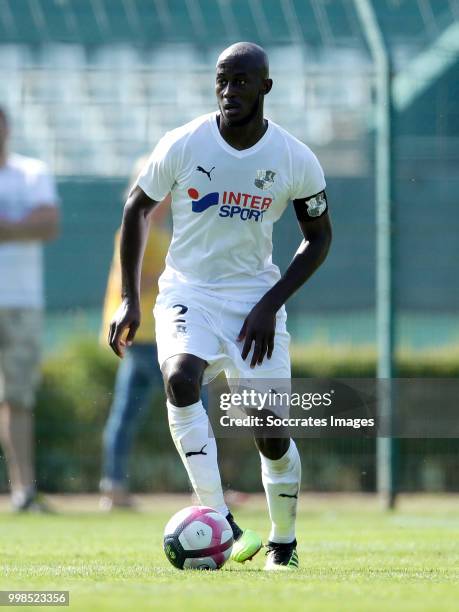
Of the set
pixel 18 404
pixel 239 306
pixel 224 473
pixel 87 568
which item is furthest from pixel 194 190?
pixel 224 473

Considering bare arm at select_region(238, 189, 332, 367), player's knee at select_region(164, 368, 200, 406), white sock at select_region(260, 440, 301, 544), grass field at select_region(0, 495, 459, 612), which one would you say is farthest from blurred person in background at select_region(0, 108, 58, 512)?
player's knee at select_region(164, 368, 200, 406)

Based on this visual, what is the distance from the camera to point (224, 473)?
1018 centimetres

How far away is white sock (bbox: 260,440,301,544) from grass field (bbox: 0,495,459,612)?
189mm

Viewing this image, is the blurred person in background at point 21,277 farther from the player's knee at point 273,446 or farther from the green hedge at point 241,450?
the player's knee at point 273,446

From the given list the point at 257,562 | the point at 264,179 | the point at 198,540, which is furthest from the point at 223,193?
the point at 257,562

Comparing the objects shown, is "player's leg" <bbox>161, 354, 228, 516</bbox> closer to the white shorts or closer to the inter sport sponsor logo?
the white shorts

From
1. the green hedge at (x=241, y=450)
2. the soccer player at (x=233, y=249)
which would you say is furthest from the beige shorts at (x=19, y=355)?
the soccer player at (x=233, y=249)

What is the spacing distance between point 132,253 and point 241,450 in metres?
4.48

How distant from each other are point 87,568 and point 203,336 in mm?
1030

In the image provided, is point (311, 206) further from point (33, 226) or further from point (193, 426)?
point (33, 226)

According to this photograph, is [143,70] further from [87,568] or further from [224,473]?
[87,568]

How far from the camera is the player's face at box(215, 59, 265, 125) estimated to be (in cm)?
580

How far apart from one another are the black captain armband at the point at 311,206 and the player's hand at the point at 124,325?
2.69ft

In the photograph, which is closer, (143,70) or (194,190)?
(194,190)
